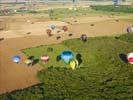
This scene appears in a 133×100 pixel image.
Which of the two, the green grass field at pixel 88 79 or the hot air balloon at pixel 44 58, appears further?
the hot air balloon at pixel 44 58

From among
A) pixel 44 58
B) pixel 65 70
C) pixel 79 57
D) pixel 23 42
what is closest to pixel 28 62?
pixel 44 58

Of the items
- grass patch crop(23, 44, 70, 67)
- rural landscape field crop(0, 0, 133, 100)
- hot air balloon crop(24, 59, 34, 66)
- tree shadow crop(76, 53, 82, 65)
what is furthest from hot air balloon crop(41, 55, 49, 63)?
Result: tree shadow crop(76, 53, 82, 65)

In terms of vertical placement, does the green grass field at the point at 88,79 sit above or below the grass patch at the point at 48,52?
above

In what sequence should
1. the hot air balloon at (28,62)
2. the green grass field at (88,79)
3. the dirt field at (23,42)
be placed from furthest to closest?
the hot air balloon at (28,62)
the dirt field at (23,42)
the green grass field at (88,79)

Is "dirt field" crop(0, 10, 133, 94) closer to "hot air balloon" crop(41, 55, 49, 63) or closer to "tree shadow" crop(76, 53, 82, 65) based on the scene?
"hot air balloon" crop(41, 55, 49, 63)

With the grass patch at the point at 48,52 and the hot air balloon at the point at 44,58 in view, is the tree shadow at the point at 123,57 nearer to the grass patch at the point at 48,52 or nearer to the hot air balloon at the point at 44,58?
the grass patch at the point at 48,52

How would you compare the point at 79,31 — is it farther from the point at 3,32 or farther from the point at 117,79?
the point at 117,79

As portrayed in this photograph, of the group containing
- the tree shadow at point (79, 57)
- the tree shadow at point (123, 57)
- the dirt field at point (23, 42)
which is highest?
the tree shadow at point (123, 57)

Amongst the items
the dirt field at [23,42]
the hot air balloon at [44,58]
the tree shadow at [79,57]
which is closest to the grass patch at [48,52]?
the hot air balloon at [44,58]
